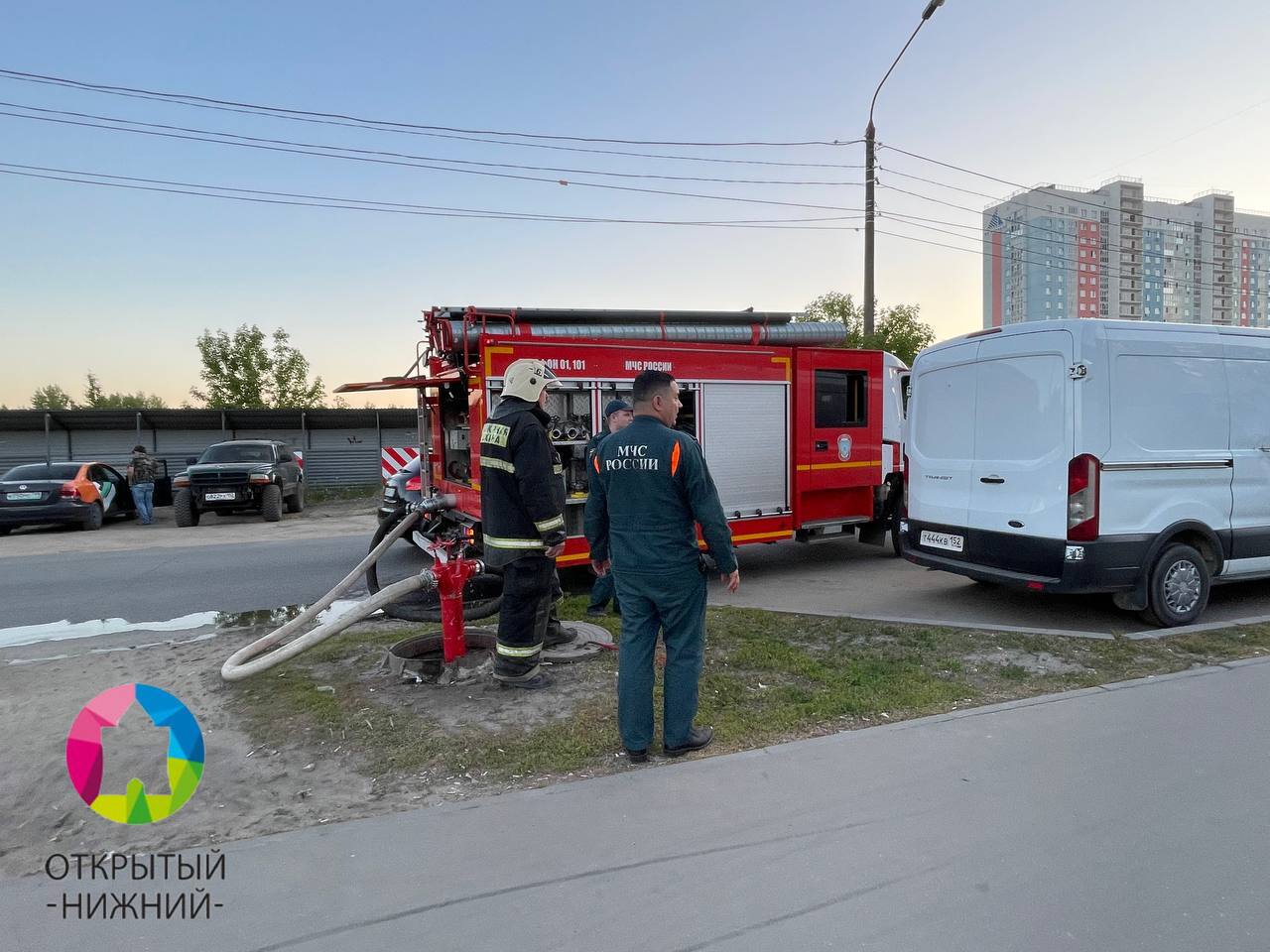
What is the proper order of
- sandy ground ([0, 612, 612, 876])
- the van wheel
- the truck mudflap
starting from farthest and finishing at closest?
the van wheel
the truck mudflap
sandy ground ([0, 612, 612, 876])

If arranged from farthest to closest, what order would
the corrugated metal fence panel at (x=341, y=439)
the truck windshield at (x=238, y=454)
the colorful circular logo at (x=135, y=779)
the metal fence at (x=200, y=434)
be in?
the corrugated metal fence panel at (x=341, y=439)
the metal fence at (x=200, y=434)
the truck windshield at (x=238, y=454)
the colorful circular logo at (x=135, y=779)

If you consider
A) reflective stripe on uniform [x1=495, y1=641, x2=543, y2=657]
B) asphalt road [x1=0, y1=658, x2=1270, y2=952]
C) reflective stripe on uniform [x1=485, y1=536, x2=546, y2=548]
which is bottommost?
asphalt road [x1=0, y1=658, x2=1270, y2=952]

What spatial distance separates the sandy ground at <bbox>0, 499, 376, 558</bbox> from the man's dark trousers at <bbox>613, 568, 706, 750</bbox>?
10190 millimetres

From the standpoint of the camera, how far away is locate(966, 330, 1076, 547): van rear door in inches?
227

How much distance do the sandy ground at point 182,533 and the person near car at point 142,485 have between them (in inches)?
10.5

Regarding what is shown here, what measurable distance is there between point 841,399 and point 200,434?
58.7 feet

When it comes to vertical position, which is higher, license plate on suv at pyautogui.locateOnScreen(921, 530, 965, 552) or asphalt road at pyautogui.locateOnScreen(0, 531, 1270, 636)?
license plate on suv at pyautogui.locateOnScreen(921, 530, 965, 552)

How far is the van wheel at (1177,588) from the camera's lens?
5973 mm

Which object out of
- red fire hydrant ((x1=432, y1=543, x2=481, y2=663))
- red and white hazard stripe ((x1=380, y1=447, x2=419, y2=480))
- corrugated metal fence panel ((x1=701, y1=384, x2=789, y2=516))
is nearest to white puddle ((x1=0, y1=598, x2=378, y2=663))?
red fire hydrant ((x1=432, y1=543, x2=481, y2=663))

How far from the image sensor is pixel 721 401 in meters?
8.13

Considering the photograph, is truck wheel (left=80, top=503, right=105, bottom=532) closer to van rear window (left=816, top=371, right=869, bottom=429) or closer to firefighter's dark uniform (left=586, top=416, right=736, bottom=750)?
van rear window (left=816, top=371, right=869, bottom=429)

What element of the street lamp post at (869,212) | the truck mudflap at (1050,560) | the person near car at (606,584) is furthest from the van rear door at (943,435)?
the street lamp post at (869,212)

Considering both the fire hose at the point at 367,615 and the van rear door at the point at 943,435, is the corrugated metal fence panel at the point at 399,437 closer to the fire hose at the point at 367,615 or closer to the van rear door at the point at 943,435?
the van rear door at the point at 943,435

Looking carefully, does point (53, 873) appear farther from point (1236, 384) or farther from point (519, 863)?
point (1236, 384)
